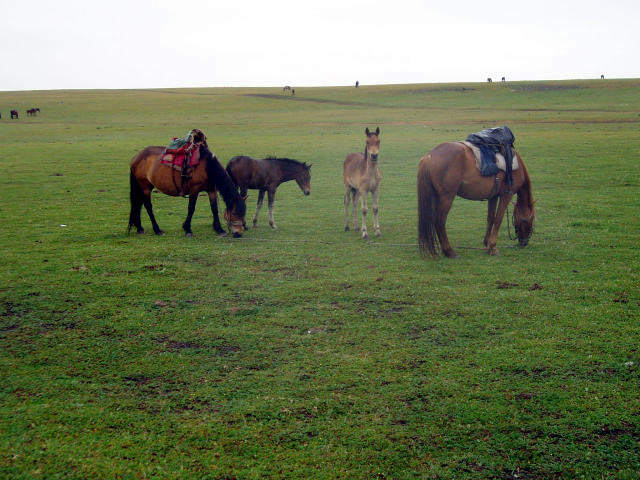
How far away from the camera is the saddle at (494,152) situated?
10.5 meters

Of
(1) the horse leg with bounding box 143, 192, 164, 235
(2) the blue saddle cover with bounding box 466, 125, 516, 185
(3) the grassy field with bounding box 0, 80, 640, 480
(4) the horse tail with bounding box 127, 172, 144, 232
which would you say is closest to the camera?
(3) the grassy field with bounding box 0, 80, 640, 480

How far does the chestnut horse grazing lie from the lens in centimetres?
1030

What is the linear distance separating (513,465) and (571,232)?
31.4 ft

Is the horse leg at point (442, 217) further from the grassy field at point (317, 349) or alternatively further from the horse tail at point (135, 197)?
the horse tail at point (135, 197)

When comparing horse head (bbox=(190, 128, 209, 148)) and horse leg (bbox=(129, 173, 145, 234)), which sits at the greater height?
horse head (bbox=(190, 128, 209, 148))

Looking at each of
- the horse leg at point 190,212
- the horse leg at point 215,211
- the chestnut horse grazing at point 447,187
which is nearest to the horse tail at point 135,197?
the horse leg at point 190,212

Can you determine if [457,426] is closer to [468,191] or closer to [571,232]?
[468,191]

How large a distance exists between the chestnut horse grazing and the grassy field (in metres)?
0.56

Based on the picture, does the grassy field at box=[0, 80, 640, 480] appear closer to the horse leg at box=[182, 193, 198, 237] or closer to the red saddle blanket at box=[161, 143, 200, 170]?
the horse leg at box=[182, 193, 198, 237]

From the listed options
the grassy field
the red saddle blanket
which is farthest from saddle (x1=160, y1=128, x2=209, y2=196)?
the grassy field

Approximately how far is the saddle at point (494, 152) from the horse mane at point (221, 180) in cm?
534

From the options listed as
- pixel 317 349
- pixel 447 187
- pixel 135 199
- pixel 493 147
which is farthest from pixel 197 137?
pixel 317 349

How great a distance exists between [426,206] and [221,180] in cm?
487

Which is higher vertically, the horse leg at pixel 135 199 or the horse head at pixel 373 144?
the horse head at pixel 373 144
